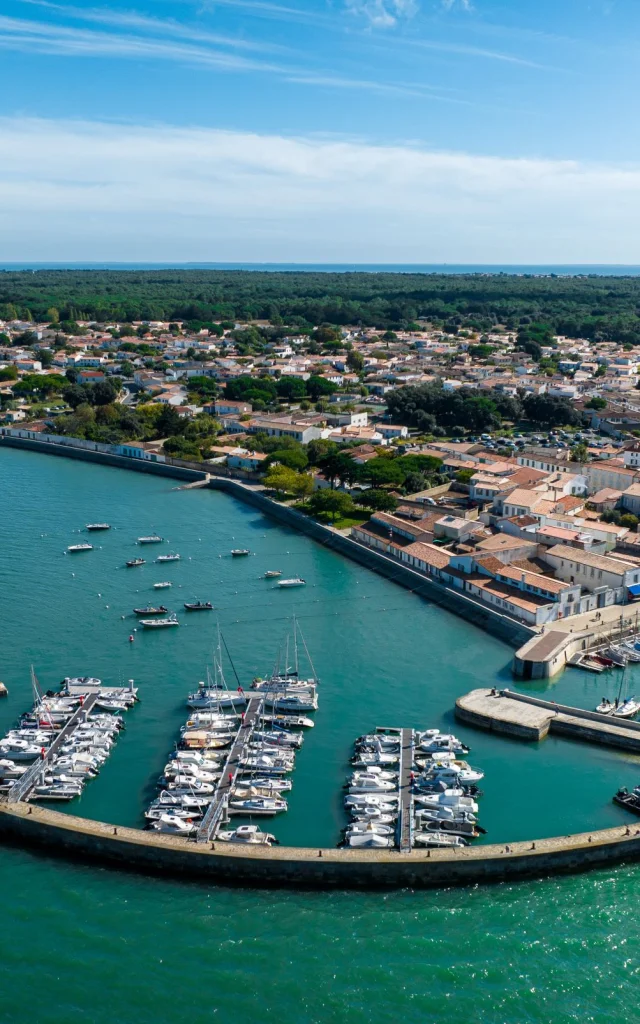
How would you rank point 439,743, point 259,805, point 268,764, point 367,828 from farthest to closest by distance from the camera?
point 439,743
point 268,764
point 259,805
point 367,828

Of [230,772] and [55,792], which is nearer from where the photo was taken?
[55,792]

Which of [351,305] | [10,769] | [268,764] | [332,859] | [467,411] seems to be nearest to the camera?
[332,859]

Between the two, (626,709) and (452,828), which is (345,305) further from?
(452,828)

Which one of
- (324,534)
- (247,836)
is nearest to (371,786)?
(247,836)

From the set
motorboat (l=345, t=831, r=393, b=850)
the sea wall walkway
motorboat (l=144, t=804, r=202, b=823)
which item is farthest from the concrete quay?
motorboat (l=144, t=804, r=202, b=823)

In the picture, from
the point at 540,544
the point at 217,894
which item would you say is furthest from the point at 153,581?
the point at 217,894

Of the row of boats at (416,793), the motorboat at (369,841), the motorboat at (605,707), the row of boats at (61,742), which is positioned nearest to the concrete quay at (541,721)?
the motorboat at (605,707)
